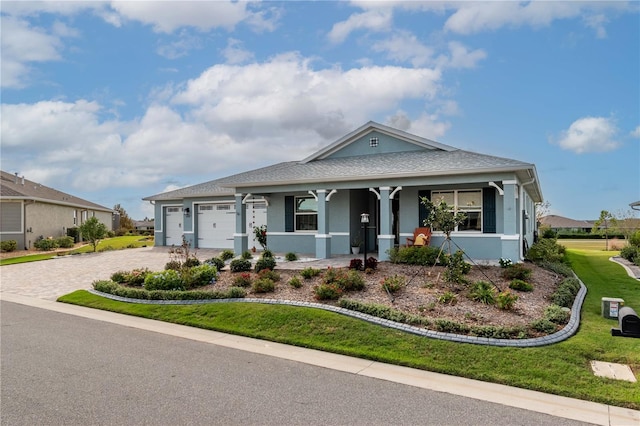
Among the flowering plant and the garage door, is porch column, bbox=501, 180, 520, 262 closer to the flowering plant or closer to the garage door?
the flowering plant

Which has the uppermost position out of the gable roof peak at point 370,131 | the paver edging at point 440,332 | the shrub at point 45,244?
the gable roof peak at point 370,131

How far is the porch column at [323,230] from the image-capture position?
1475 cm

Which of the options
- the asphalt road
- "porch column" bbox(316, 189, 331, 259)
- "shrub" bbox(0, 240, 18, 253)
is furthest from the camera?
"shrub" bbox(0, 240, 18, 253)

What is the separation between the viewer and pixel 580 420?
4.26 meters

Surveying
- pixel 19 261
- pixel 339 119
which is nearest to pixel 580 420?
pixel 339 119

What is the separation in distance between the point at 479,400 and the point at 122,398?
4111 mm

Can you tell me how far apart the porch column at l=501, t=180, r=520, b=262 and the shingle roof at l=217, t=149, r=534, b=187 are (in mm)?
646

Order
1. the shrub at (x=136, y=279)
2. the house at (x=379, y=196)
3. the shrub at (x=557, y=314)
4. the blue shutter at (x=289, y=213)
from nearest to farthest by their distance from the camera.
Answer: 1. the shrub at (x=557, y=314)
2. the shrub at (x=136, y=279)
3. the house at (x=379, y=196)
4. the blue shutter at (x=289, y=213)

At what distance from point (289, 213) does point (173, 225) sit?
10194mm

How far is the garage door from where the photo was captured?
69.7 feet

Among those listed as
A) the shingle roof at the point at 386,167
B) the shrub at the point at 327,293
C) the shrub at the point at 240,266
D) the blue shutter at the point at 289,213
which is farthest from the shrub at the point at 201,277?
the blue shutter at the point at 289,213

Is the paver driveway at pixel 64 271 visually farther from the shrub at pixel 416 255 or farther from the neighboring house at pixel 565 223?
the neighboring house at pixel 565 223

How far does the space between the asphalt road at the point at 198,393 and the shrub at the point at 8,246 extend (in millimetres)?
19808

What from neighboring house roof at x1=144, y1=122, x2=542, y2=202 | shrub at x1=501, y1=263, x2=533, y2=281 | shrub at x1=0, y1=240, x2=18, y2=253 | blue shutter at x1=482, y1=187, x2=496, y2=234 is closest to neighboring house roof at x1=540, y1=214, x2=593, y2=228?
neighboring house roof at x1=144, y1=122, x2=542, y2=202
